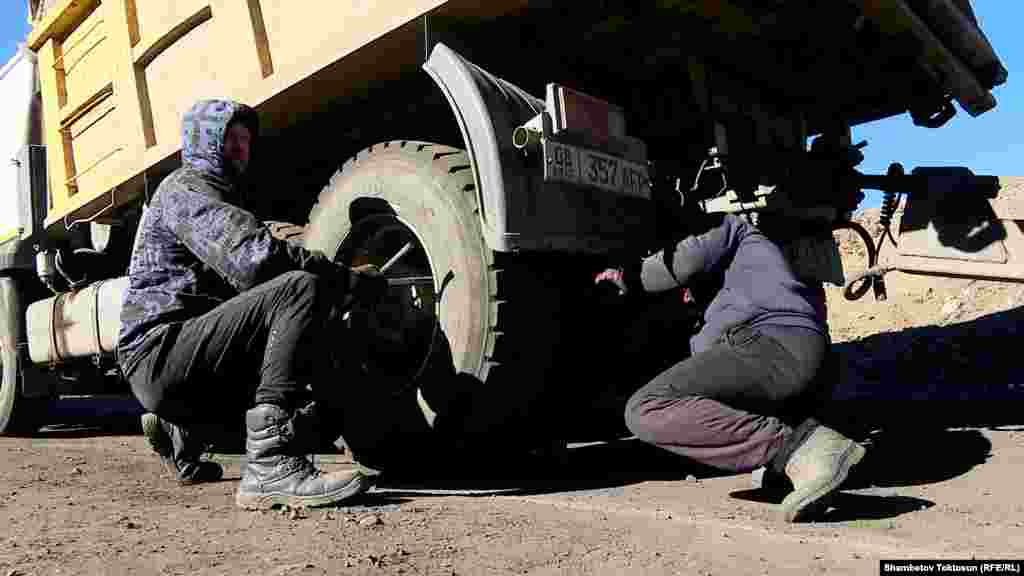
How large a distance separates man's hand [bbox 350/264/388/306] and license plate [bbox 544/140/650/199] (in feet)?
2.21

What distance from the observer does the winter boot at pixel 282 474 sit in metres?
2.77

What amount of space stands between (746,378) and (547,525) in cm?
84

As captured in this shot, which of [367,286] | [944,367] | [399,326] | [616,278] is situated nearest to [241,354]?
[367,286]

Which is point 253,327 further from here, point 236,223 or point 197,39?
point 197,39

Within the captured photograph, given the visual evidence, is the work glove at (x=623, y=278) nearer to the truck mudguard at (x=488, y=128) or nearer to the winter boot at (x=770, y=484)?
the truck mudguard at (x=488, y=128)

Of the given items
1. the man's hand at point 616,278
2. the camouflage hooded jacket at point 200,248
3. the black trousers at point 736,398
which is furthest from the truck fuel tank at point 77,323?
the black trousers at point 736,398

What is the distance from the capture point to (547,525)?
99.6 inches

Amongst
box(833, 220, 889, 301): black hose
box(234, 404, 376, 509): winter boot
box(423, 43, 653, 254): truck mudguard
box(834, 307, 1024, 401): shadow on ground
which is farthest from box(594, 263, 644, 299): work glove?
box(834, 307, 1024, 401): shadow on ground

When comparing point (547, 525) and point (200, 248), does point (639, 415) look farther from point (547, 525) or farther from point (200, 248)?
point (200, 248)

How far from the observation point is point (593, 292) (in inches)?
135

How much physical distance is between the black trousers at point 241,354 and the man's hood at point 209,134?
0.48 m

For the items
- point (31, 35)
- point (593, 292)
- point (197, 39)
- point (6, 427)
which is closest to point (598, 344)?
point (593, 292)

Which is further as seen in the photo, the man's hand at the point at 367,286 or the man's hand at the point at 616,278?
the man's hand at the point at 616,278

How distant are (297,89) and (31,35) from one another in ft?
9.65
